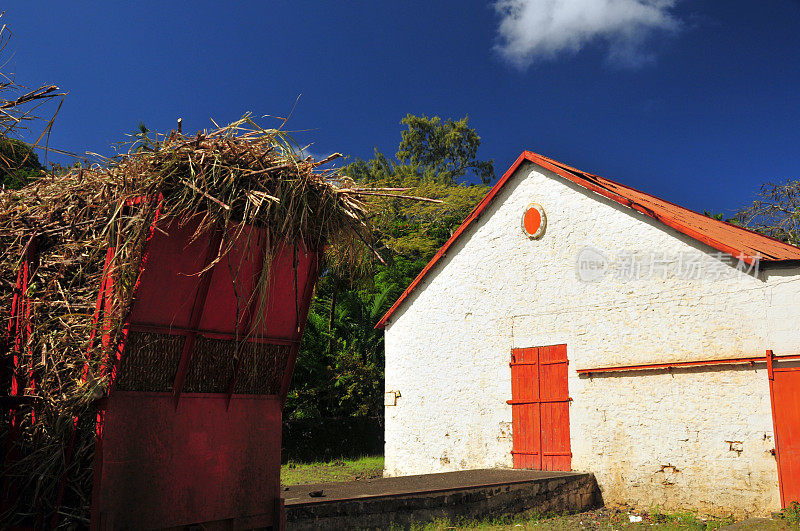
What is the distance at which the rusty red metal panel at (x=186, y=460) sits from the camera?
400 centimetres

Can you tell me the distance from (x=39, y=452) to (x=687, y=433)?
8758 mm

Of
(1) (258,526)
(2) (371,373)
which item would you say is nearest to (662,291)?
(1) (258,526)

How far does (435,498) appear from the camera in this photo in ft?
25.4

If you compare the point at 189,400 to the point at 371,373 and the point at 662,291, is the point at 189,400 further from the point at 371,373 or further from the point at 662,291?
the point at 371,373

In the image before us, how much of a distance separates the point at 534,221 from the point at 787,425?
5.39 m

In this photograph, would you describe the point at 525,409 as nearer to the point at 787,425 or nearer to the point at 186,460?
the point at 787,425

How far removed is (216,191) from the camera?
416 centimetres

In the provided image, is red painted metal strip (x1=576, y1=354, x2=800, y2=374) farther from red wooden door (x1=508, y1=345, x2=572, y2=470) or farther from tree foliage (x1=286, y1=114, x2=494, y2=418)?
tree foliage (x1=286, y1=114, x2=494, y2=418)

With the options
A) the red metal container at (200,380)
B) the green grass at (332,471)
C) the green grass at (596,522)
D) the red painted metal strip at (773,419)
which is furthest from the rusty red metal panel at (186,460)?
the green grass at (332,471)

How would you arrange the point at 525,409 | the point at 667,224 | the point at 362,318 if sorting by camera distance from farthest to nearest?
the point at 362,318, the point at 525,409, the point at 667,224

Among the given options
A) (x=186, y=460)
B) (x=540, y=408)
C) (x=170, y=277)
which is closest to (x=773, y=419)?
(x=540, y=408)

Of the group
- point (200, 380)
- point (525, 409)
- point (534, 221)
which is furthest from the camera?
point (534, 221)

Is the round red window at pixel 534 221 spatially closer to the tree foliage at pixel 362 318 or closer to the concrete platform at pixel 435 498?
the tree foliage at pixel 362 318

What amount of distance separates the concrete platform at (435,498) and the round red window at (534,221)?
4408mm
